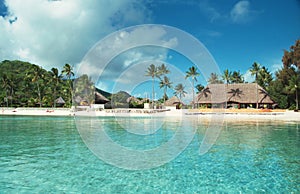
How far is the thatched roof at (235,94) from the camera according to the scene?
119 ft

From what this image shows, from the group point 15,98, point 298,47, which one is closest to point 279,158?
point 298,47

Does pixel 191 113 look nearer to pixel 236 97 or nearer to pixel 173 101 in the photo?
pixel 236 97

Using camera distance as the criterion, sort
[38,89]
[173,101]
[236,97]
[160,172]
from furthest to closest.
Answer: [173,101]
[38,89]
[236,97]
[160,172]

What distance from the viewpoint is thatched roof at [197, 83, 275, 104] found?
36.2m

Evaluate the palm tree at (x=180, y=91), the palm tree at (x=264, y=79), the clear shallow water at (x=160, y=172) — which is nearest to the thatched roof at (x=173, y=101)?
the palm tree at (x=180, y=91)

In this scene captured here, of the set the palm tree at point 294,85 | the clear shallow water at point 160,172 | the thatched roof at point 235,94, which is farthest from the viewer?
the thatched roof at point 235,94

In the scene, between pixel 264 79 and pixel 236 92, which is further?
pixel 264 79

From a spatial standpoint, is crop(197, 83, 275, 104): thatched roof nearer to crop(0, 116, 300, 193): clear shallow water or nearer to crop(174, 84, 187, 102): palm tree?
crop(174, 84, 187, 102): palm tree

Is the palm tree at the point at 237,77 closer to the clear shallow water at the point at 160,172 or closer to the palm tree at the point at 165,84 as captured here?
the palm tree at the point at 165,84

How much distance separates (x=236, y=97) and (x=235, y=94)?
23.2 inches

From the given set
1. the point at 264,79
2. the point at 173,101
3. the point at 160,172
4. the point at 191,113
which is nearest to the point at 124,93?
the point at 173,101

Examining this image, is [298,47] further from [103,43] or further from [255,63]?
[103,43]

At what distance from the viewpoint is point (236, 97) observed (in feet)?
121

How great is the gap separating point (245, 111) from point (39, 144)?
2471cm
